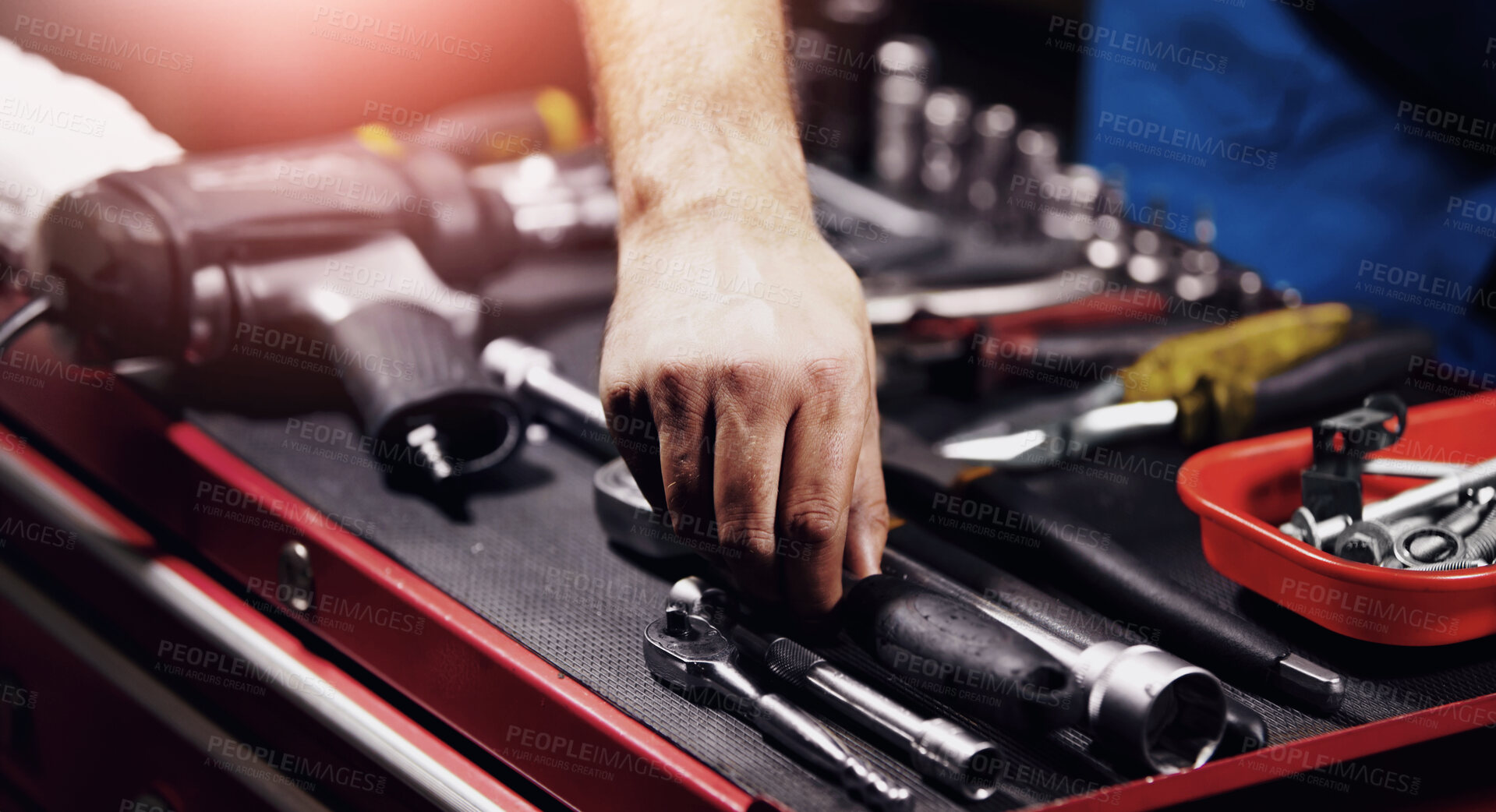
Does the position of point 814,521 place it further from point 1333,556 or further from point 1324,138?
point 1324,138

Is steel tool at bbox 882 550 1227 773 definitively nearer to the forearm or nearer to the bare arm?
the bare arm

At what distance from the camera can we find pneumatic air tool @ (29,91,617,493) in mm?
704

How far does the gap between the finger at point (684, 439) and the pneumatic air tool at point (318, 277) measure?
210mm

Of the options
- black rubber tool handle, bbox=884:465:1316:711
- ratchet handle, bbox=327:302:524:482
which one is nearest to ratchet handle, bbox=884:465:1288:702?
black rubber tool handle, bbox=884:465:1316:711

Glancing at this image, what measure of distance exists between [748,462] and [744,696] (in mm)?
107

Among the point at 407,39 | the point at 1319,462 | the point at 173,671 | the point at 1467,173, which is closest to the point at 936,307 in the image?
the point at 1319,462

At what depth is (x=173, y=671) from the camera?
0.71m

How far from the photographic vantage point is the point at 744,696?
48 cm

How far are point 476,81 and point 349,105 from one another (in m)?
0.20

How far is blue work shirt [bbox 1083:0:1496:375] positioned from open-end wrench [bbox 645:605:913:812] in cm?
73

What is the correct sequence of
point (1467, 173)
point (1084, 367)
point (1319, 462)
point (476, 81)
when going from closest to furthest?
1. point (1319, 462)
2. point (1084, 367)
3. point (1467, 173)
4. point (476, 81)

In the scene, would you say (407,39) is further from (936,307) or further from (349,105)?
(936,307)

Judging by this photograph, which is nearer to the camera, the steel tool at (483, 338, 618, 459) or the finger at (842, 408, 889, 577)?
the finger at (842, 408, 889, 577)

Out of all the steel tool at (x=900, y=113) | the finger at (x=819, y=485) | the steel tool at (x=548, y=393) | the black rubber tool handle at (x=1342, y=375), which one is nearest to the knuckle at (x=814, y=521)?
the finger at (x=819, y=485)
